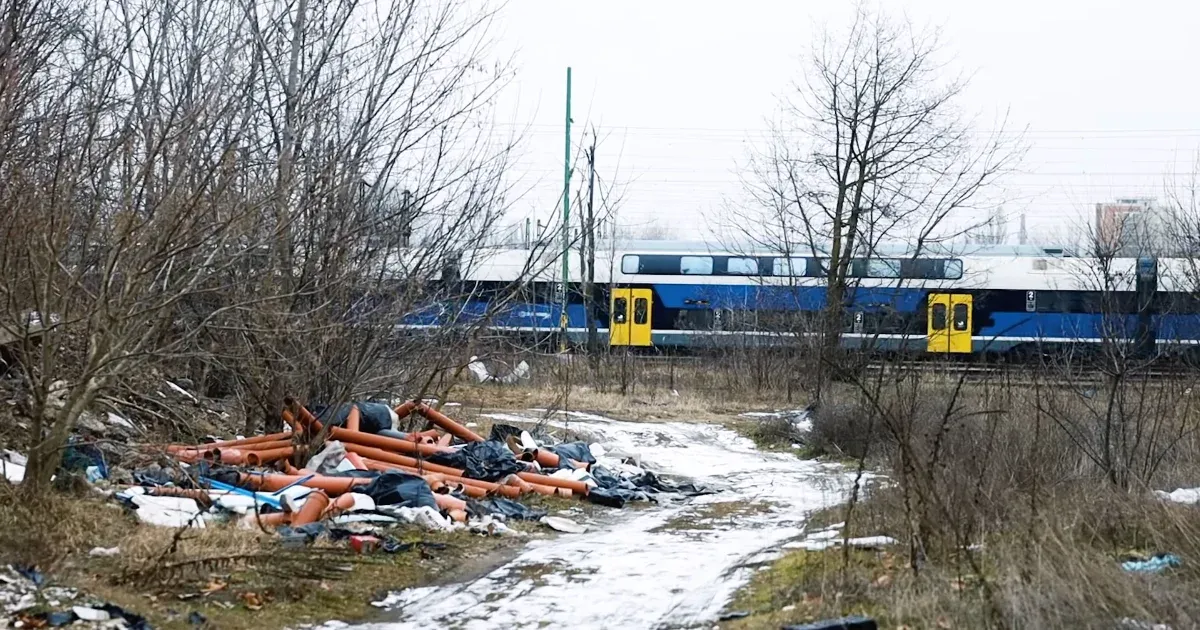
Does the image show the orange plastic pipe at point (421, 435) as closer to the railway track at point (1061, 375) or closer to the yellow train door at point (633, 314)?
the railway track at point (1061, 375)

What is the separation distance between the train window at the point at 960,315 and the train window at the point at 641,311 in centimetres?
796

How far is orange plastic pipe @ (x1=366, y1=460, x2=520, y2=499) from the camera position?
10828 mm

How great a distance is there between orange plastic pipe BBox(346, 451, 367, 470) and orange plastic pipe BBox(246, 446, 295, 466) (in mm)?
490

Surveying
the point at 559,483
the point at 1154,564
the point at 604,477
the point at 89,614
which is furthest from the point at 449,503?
the point at 1154,564

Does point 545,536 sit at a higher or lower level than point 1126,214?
lower

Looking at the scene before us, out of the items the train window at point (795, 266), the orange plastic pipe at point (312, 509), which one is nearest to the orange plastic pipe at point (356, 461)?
the orange plastic pipe at point (312, 509)

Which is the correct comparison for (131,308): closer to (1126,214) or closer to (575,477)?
(575,477)

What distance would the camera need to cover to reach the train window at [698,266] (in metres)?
33.4

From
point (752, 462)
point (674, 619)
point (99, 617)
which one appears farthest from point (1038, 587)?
point (752, 462)

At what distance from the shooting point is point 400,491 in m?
9.71

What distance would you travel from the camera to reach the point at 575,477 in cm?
1227

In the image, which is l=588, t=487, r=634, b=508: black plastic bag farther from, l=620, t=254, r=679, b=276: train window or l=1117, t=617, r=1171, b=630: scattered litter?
l=620, t=254, r=679, b=276: train window

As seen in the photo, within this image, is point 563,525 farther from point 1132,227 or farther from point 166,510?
point 1132,227

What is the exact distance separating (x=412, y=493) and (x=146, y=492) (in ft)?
6.53
